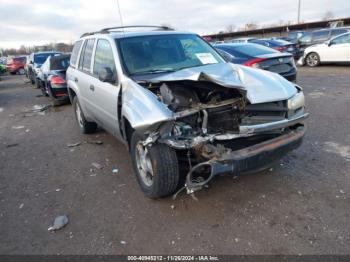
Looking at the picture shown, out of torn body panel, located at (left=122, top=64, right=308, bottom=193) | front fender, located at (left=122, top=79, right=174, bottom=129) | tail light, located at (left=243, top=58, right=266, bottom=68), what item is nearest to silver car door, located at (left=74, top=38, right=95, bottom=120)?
front fender, located at (left=122, top=79, right=174, bottom=129)

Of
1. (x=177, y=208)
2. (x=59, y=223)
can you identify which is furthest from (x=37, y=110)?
(x=177, y=208)

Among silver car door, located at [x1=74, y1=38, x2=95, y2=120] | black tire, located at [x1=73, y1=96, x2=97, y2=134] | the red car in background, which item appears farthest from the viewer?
the red car in background

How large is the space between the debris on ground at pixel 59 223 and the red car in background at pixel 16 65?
1227 inches

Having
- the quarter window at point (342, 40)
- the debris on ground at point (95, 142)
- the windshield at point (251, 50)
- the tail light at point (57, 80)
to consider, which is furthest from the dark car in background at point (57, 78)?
the quarter window at point (342, 40)

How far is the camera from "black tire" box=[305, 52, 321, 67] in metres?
15.2

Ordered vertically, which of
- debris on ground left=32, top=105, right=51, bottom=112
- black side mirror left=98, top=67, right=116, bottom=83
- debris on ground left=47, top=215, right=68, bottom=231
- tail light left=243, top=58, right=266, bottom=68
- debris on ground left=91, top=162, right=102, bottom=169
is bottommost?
debris on ground left=32, top=105, right=51, bottom=112

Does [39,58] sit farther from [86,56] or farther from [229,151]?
[229,151]

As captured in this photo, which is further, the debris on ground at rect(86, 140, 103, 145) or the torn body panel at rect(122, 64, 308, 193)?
the debris on ground at rect(86, 140, 103, 145)

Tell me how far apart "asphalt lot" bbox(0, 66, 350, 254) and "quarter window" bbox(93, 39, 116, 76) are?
147 cm

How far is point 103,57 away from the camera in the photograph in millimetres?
4551

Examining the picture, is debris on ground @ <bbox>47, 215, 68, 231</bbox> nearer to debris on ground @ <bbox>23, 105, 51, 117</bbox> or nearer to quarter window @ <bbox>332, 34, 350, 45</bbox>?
debris on ground @ <bbox>23, 105, 51, 117</bbox>

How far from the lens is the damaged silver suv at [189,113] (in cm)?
304

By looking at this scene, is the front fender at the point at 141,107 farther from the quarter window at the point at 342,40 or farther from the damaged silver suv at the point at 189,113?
the quarter window at the point at 342,40

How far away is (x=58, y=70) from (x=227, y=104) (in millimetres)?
8198
